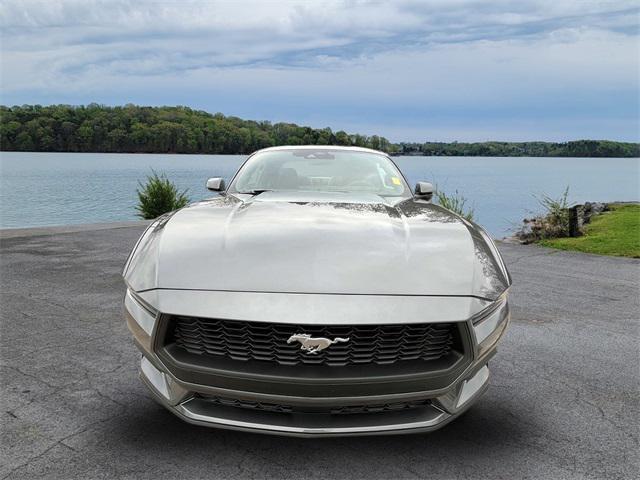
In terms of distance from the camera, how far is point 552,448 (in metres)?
2.47

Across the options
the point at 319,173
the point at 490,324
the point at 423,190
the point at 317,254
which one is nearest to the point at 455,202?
the point at 423,190

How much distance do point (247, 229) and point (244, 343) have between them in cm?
65

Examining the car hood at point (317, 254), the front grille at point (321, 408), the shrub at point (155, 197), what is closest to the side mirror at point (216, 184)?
the car hood at point (317, 254)

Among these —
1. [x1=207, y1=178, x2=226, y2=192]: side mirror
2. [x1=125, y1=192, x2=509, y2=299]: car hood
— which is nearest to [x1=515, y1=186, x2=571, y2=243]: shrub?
[x1=207, y1=178, x2=226, y2=192]: side mirror

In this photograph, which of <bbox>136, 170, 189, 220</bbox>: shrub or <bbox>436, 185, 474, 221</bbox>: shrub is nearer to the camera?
<bbox>436, 185, 474, 221</bbox>: shrub

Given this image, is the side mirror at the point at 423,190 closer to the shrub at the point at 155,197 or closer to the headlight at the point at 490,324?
the headlight at the point at 490,324

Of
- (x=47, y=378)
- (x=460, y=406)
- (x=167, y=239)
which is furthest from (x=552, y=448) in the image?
(x=47, y=378)

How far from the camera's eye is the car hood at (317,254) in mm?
2162

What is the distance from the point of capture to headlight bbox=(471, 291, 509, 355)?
218cm

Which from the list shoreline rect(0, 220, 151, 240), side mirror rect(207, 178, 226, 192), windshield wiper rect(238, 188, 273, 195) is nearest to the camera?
windshield wiper rect(238, 188, 273, 195)

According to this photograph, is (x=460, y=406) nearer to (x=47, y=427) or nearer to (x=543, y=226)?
(x=47, y=427)

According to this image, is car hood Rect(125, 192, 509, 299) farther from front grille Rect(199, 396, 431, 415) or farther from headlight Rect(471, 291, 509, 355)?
front grille Rect(199, 396, 431, 415)

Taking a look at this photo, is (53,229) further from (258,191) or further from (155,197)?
(258,191)

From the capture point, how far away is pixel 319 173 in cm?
412
